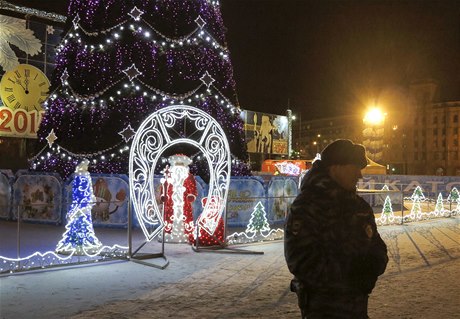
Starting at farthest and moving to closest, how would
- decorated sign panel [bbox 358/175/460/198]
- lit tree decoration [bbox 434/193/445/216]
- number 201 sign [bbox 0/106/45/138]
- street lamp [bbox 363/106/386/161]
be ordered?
decorated sign panel [bbox 358/175/460/198], number 201 sign [bbox 0/106/45/138], street lamp [bbox 363/106/386/161], lit tree decoration [bbox 434/193/445/216]

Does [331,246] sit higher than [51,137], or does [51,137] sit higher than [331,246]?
[51,137]

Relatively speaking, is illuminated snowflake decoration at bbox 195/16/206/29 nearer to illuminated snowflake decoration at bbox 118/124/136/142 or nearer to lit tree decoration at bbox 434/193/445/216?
illuminated snowflake decoration at bbox 118/124/136/142

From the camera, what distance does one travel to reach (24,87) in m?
25.8

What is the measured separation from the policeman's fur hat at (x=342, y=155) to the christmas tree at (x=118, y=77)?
13.4 m

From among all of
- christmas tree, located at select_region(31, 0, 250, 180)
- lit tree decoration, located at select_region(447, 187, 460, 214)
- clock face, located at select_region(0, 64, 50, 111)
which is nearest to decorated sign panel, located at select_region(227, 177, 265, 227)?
christmas tree, located at select_region(31, 0, 250, 180)

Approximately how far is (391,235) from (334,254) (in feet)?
39.7

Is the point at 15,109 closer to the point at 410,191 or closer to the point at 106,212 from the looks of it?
the point at 106,212

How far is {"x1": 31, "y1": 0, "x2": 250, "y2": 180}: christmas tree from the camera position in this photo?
1627 centimetres

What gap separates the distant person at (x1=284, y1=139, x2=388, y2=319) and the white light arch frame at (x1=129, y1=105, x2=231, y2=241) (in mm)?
7122

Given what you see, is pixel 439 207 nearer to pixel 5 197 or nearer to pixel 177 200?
pixel 177 200

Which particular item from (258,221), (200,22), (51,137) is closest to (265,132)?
(200,22)

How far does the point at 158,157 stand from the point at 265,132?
27113 millimetres

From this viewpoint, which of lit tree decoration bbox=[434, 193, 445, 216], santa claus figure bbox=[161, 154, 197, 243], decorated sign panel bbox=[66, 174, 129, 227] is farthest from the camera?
lit tree decoration bbox=[434, 193, 445, 216]

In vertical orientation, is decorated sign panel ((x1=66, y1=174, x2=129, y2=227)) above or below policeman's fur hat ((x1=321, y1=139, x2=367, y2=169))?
below
